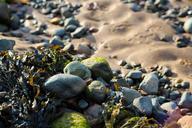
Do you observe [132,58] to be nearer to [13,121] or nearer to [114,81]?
[114,81]

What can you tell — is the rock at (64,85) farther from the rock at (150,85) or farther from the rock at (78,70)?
the rock at (150,85)

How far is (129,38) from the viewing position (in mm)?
5680

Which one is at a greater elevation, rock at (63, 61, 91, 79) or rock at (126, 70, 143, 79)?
rock at (63, 61, 91, 79)

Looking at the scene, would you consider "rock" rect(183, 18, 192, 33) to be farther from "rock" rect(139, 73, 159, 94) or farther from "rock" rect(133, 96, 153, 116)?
"rock" rect(133, 96, 153, 116)

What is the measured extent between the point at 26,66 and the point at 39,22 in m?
2.53

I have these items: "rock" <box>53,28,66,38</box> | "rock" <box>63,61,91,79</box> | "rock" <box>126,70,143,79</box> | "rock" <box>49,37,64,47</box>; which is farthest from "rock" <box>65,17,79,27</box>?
"rock" <box>63,61,91,79</box>

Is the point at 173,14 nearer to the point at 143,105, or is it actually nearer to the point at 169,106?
the point at 169,106

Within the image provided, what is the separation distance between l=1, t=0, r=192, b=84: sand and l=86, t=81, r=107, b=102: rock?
1180 millimetres

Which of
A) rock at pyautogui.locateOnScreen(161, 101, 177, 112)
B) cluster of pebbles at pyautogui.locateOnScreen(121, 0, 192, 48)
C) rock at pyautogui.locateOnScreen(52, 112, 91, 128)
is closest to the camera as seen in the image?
rock at pyautogui.locateOnScreen(52, 112, 91, 128)

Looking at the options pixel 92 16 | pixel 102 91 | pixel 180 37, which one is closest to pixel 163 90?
pixel 102 91

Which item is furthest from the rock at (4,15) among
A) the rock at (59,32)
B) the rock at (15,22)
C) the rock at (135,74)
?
the rock at (135,74)

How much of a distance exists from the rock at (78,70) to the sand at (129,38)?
1.02m

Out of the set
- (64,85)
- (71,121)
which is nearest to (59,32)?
(64,85)

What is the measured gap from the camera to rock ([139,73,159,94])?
436 centimetres
